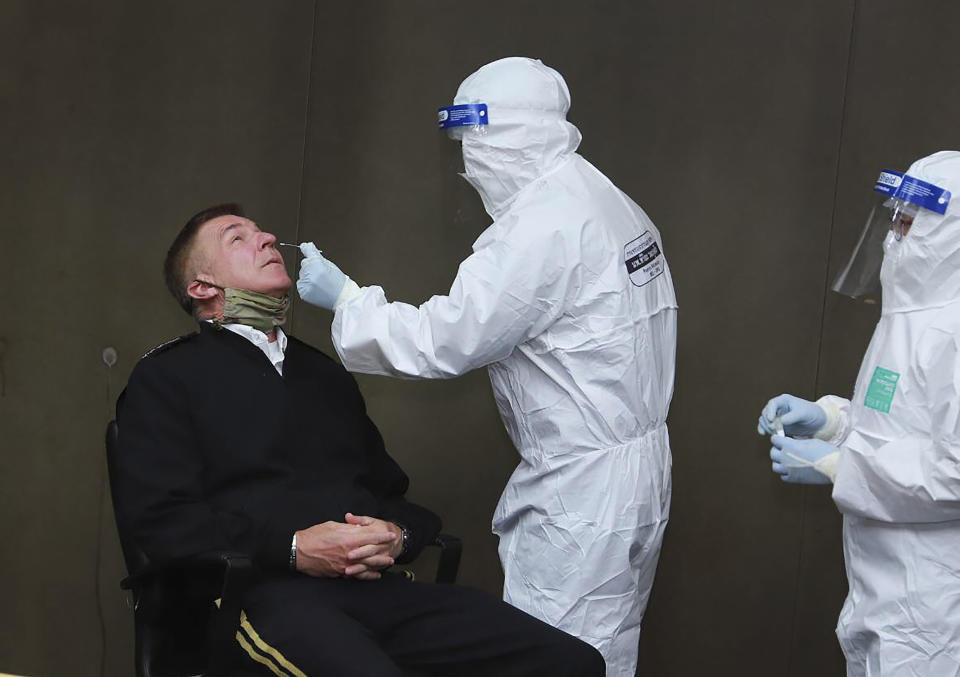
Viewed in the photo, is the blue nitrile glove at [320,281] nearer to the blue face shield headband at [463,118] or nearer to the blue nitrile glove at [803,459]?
the blue face shield headband at [463,118]

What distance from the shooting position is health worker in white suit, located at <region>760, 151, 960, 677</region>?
195cm

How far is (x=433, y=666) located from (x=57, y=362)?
1882 millimetres

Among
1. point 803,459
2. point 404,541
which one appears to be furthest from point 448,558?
point 803,459

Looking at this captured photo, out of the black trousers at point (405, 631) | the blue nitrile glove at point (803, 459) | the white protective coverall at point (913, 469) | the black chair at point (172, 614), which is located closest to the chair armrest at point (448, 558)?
the black trousers at point (405, 631)

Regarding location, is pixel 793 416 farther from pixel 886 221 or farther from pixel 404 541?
pixel 404 541

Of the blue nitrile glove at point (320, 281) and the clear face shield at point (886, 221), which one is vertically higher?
the clear face shield at point (886, 221)

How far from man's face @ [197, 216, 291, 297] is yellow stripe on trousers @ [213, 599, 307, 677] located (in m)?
0.71

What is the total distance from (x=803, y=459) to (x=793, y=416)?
0.19m

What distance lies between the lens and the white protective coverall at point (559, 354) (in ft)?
7.59

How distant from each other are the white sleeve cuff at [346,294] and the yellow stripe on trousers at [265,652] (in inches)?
28.5

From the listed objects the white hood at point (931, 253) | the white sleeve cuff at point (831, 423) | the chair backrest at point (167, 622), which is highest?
the white hood at point (931, 253)

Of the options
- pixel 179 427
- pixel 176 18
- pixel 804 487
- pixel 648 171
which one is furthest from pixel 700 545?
pixel 176 18

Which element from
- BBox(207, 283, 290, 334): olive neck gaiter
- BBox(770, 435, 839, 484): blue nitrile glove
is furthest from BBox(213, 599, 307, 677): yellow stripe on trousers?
BBox(770, 435, 839, 484): blue nitrile glove

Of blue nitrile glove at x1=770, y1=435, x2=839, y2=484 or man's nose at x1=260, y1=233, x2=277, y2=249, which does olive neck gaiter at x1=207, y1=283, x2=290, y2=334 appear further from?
blue nitrile glove at x1=770, y1=435, x2=839, y2=484
